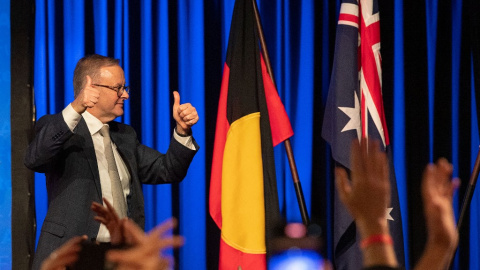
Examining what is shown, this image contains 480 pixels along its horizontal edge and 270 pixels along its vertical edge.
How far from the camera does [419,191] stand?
3996 millimetres

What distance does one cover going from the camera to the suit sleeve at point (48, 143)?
2451 mm

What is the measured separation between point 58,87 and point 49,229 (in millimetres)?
1369

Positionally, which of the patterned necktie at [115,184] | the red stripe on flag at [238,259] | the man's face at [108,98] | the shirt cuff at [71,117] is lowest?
the red stripe on flag at [238,259]

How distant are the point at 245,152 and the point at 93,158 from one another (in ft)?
3.26

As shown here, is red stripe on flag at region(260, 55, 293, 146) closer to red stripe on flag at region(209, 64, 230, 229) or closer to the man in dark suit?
red stripe on flag at region(209, 64, 230, 229)

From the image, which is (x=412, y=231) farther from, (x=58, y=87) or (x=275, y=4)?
(x=58, y=87)

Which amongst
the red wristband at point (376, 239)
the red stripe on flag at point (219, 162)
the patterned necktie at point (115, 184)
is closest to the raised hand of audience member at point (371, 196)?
the red wristband at point (376, 239)

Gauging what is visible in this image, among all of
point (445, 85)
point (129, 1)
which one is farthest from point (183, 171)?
point (445, 85)

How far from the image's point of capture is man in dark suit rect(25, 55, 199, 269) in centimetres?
248

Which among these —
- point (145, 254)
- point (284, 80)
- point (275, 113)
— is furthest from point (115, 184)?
point (145, 254)

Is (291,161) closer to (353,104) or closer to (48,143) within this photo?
(353,104)

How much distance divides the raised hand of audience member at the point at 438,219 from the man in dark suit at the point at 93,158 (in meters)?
1.68

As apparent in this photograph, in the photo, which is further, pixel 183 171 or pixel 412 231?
pixel 412 231

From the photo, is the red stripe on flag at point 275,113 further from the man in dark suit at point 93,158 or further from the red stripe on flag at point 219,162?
the man in dark suit at point 93,158
